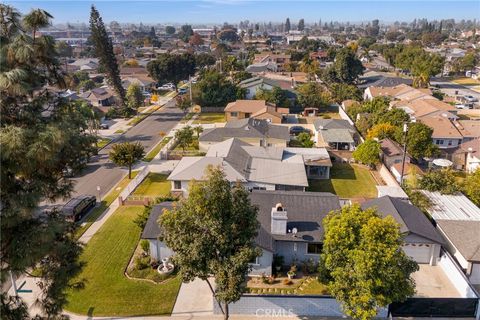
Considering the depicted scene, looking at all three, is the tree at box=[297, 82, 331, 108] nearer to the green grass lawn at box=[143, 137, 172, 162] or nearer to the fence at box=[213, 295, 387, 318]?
the green grass lawn at box=[143, 137, 172, 162]

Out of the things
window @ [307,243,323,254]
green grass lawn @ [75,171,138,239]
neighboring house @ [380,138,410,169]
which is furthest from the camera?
Answer: neighboring house @ [380,138,410,169]

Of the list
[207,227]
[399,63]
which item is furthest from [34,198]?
[399,63]

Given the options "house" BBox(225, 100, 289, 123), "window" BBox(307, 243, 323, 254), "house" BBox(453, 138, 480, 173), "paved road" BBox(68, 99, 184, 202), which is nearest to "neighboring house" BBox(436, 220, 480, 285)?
"window" BBox(307, 243, 323, 254)

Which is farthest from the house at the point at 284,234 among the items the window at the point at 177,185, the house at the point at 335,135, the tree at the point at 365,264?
the house at the point at 335,135

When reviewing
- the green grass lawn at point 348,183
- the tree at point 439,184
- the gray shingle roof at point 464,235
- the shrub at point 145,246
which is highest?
the tree at point 439,184

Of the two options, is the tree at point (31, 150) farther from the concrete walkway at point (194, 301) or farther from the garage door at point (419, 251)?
the garage door at point (419, 251)

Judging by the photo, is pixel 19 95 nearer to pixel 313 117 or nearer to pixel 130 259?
pixel 130 259
